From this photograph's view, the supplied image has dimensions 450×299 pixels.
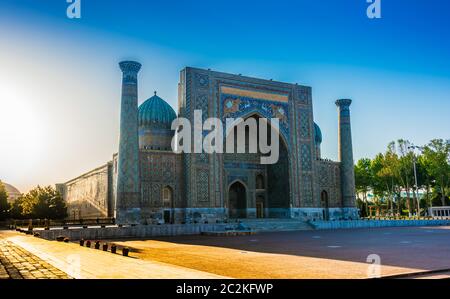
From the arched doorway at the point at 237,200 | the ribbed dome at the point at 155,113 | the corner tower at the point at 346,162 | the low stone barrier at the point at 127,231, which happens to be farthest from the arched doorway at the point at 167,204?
the corner tower at the point at 346,162

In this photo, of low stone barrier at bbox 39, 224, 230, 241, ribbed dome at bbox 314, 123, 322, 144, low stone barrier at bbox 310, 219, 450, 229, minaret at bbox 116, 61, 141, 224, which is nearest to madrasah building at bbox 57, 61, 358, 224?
minaret at bbox 116, 61, 141, 224

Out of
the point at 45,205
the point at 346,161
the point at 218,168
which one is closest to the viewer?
the point at 218,168

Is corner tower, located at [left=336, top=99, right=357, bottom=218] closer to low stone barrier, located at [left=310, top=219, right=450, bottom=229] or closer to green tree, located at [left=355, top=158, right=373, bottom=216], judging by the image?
low stone barrier, located at [left=310, top=219, right=450, bottom=229]

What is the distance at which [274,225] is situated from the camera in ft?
72.5

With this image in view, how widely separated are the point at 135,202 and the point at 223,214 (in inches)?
192

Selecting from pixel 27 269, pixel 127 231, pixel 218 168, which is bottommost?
pixel 127 231

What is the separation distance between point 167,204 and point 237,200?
559 centimetres

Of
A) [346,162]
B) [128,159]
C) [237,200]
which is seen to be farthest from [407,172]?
[128,159]

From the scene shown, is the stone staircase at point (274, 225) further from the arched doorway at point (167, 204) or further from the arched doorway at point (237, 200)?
the arched doorway at point (167, 204)

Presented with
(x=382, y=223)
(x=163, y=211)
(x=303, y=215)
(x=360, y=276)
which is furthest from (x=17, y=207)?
(x=360, y=276)

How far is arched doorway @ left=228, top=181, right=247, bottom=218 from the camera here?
84.9 feet

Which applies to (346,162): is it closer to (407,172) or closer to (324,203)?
(324,203)

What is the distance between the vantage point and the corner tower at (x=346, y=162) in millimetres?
27859

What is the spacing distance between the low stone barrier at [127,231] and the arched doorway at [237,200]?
20.4 feet
